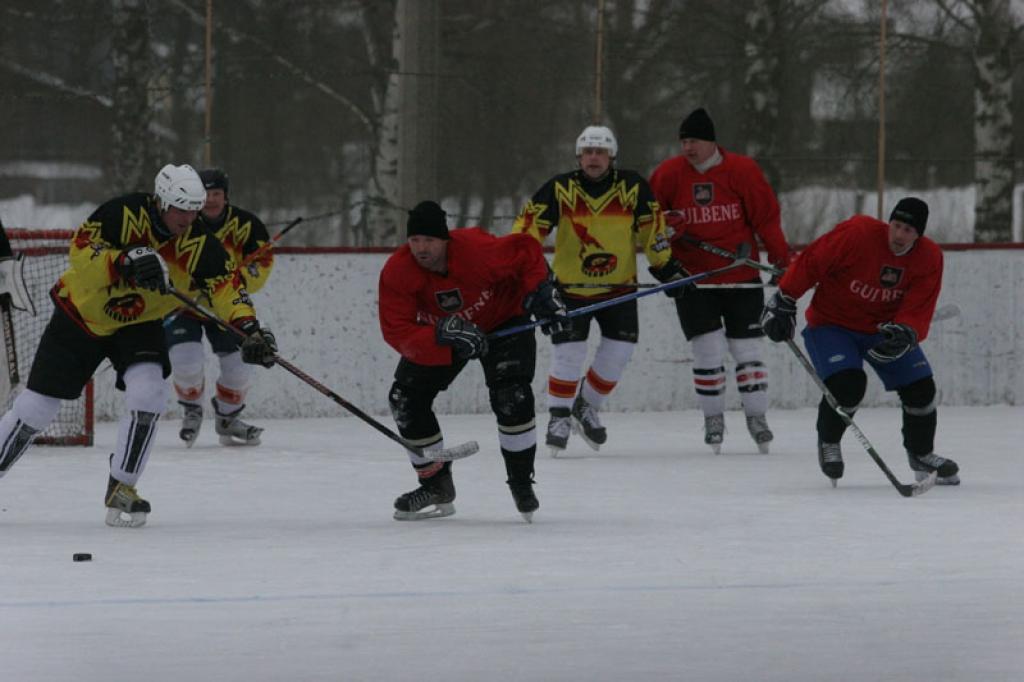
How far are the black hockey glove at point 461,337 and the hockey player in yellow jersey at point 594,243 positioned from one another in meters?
→ 2.15

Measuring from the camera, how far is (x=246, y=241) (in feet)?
26.9

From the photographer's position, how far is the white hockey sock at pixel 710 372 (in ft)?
27.0

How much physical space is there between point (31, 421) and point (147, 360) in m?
0.40

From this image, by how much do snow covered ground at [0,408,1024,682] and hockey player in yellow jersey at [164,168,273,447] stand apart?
406 millimetres

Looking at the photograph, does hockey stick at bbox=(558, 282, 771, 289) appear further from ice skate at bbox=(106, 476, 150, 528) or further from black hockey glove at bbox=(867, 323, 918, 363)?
ice skate at bbox=(106, 476, 150, 528)

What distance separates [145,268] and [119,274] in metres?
0.17

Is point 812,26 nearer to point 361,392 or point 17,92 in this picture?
point 361,392

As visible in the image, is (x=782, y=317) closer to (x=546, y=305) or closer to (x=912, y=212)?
(x=912, y=212)

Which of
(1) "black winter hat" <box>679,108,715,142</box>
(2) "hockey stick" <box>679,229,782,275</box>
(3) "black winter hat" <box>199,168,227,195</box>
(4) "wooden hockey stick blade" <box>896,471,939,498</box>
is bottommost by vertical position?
(4) "wooden hockey stick blade" <box>896,471,939,498</box>

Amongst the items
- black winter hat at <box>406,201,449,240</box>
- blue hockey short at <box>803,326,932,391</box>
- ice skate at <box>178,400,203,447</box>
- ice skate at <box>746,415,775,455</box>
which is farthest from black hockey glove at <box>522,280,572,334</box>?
ice skate at <box>178,400,203,447</box>

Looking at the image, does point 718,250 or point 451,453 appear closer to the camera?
point 451,453

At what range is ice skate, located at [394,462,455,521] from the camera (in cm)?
623

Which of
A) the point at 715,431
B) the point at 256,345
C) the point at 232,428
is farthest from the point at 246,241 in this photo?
the point at 256,345

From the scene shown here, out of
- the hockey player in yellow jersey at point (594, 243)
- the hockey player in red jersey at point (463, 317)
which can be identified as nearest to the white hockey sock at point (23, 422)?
the hockey player in red jersey at point (463, 317)
